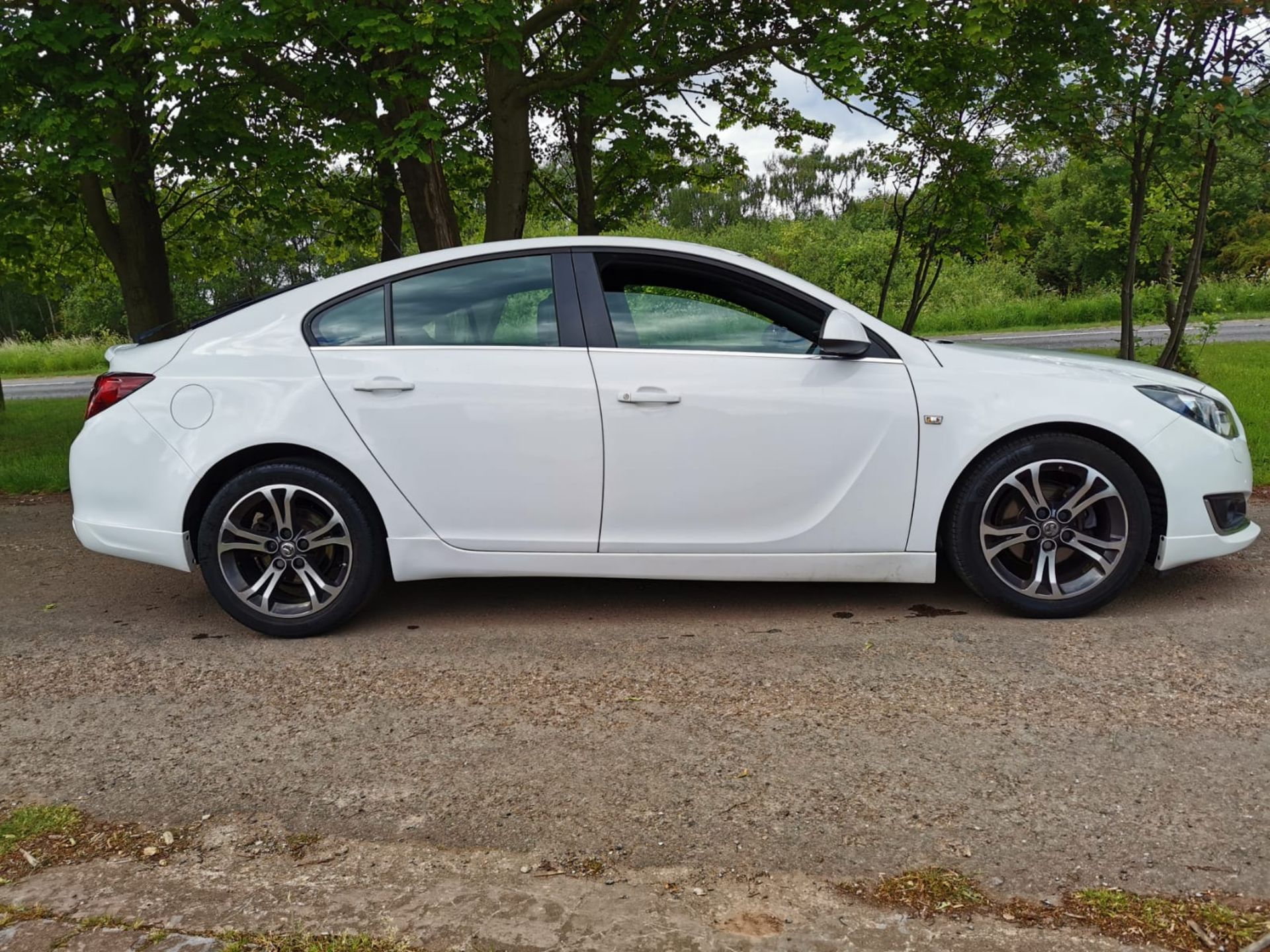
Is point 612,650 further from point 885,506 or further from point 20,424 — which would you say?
point 20,424

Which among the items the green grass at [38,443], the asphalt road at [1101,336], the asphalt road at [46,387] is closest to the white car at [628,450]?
the green grass at [38,443]

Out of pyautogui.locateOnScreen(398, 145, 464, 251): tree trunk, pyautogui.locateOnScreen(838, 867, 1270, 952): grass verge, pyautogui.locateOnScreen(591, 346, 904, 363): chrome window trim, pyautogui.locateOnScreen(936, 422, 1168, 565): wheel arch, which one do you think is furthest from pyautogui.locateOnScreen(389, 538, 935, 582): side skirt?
pyautogui.locateOnScreen(398, 145, 464, 251): tree trunk

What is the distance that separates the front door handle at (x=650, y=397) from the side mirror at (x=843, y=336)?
25.9 inches

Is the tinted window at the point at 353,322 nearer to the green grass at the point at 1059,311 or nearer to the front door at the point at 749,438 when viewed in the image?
the front door at the point at 749,438

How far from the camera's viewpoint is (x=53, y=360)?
32.2 m

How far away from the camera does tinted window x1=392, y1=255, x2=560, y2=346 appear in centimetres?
415

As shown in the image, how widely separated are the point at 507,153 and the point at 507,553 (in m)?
5.89

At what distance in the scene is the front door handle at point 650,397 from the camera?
157 inches

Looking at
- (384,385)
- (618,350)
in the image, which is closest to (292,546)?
(384,385)

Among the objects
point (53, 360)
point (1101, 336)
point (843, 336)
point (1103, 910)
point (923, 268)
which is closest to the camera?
point (1103, 910)

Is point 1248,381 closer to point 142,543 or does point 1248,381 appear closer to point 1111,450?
point 1111,450

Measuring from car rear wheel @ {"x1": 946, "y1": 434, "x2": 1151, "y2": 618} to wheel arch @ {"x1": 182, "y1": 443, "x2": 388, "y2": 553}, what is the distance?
2.52 metres

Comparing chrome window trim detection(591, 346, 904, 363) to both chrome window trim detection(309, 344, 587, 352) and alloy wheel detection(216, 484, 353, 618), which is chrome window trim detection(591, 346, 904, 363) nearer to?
chrome window trim detection(309, 344, 587, 352)

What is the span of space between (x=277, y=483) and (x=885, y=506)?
2575 millimetres
